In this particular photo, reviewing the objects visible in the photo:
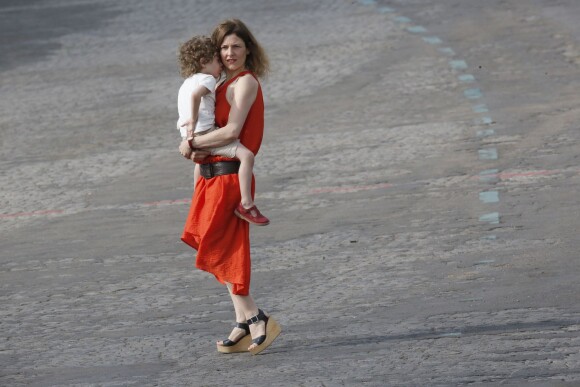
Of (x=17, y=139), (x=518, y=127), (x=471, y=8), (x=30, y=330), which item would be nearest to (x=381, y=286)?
(x=30, y=330)

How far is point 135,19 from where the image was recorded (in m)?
23.0

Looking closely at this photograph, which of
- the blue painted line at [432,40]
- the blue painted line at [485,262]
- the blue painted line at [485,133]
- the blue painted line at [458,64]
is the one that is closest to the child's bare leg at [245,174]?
the blue painted line at [485,262]

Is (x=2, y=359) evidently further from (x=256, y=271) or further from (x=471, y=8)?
(x=471, y=8)

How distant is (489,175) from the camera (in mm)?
12109

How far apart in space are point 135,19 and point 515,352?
1669cm

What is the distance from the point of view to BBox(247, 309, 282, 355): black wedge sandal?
7754 mm

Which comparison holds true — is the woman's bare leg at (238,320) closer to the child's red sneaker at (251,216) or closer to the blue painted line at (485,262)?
the child's red sneaker at (251,216)

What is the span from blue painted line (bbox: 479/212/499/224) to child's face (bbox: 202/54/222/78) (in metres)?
3.51

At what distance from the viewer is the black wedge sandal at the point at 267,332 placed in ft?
25.4

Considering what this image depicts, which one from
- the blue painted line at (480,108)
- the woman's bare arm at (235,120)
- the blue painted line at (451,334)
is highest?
the woman's bare arm at (235,120)

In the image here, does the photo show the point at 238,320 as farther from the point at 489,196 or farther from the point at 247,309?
the point at 489,196

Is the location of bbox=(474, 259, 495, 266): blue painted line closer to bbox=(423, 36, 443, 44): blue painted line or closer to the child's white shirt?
the child's white shirt

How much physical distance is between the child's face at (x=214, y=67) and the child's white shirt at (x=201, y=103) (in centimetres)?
6

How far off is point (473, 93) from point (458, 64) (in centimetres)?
182
